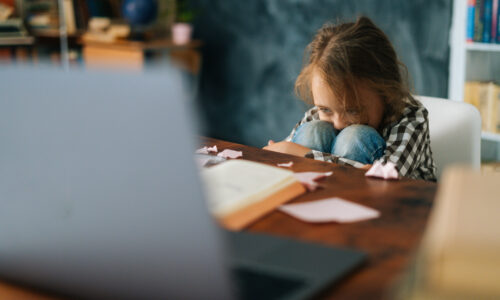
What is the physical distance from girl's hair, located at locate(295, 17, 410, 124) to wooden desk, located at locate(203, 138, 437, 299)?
0.52m

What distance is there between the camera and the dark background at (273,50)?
9.09 feet

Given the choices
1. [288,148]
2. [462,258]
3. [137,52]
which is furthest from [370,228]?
[137,52]

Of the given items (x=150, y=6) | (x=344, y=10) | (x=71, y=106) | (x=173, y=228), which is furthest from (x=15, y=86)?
(x=150, y=6)

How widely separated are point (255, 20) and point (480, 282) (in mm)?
3186

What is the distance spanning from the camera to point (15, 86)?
449mm

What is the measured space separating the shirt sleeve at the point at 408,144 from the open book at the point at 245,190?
20.7 inches

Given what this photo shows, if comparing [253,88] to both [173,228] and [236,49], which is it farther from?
[173,228]

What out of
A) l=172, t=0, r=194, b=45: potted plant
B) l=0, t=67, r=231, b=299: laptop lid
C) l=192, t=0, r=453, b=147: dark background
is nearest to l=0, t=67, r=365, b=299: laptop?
l=0, t=67, r=231, b=299: laptop lid

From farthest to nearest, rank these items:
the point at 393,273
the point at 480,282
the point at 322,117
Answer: the point at 322,117
the point at 393,273
the point at 480,282

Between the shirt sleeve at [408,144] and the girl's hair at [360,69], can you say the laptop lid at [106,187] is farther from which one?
the girl's hair at [360,69]

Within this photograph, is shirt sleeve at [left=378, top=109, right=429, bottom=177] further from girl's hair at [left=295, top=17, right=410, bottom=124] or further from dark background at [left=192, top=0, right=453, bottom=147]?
dark background at [left=192, top=0, right=453, bottom=147]

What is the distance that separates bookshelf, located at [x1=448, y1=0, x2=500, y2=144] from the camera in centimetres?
257

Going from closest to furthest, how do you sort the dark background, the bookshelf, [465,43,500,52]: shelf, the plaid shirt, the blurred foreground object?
1. the blurred foreground object
2. the plaid shirt
3. [465,43,500,52]: shelf
4. the bookshelf
5. the dark background

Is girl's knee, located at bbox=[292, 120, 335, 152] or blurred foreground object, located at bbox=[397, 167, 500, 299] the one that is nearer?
blurred foreground object, located at bbox=[397, 167, 500, 299]
